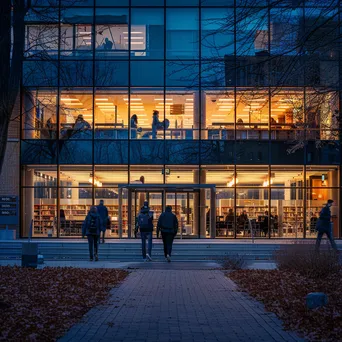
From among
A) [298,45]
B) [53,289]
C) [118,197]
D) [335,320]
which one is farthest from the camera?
[118,197]

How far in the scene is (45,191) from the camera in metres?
32.8

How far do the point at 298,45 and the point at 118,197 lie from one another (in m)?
21.7

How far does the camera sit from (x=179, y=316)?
11.2 meters

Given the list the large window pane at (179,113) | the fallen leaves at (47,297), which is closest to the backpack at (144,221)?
the fallen leaves at (47,297)

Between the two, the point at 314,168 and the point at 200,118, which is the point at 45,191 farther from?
the point at 314,168

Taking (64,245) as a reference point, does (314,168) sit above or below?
above

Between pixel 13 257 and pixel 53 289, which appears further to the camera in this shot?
pixel 13 257

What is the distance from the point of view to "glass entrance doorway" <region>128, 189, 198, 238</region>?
3259cm

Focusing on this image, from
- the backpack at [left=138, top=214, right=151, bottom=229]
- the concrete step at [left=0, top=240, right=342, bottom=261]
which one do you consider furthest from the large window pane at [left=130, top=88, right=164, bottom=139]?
the backpack at [left=138, top=214, right=151, bottom=229]

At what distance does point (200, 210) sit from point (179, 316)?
21498 millimetres

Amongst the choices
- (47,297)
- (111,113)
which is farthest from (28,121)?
(47,297)

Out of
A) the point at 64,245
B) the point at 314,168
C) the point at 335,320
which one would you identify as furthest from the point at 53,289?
the point at 314,168

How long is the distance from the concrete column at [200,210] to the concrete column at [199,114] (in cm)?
190

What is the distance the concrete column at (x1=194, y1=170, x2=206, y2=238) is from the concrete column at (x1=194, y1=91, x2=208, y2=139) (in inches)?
75.0
